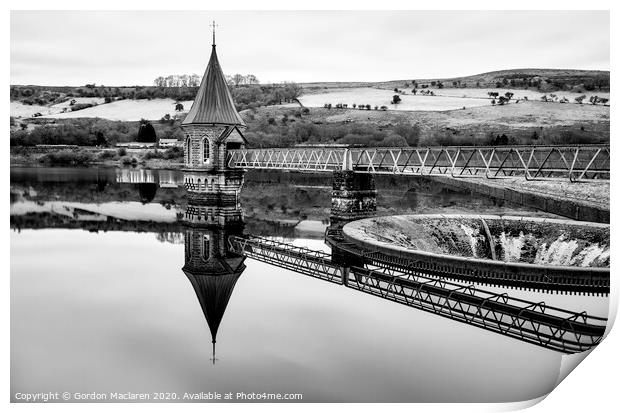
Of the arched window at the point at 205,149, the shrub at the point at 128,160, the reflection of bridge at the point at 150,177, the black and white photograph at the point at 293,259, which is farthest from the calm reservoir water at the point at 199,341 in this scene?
the reflection of bridge at the point at 150,177

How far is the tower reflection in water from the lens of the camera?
987 centimetres

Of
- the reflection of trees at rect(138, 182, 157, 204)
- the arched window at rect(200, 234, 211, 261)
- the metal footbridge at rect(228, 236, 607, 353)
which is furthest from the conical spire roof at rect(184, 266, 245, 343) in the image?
the reflection of trees at rect(138, 182, 157, 204)

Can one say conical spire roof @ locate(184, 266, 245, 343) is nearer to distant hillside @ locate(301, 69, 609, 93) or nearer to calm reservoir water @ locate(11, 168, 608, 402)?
calm reservoir water @ locate(11, 168, 608, 402)

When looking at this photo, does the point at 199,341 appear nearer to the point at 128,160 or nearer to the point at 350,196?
the point at 350,196

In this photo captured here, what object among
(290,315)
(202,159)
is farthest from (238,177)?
(290,315)

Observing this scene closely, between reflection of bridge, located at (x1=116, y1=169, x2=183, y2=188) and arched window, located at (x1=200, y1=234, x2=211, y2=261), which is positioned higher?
reflection of bridge, located at (x1=116, y1=169, x2=183, y2=188)

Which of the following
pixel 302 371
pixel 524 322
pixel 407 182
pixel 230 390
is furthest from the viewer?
pixel 407 182

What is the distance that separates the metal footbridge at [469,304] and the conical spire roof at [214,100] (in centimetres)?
1170

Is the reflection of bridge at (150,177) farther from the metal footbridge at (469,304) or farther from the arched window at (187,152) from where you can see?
the metal footbridge at (469,304)

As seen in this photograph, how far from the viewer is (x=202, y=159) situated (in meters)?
23.4

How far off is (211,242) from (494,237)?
7.69 metres

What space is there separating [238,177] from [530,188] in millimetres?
13663

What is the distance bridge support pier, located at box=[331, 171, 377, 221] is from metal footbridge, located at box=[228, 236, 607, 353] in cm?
707

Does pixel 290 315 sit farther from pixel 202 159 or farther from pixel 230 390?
pixel 202 159
